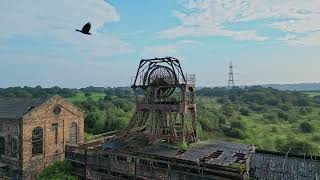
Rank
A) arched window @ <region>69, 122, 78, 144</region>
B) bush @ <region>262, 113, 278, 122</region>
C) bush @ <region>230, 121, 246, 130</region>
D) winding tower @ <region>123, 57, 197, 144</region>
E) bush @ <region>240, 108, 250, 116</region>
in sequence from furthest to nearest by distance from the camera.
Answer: bush @ <region>240, 108, 250, 116</region> → bush @ <region>262, 113, 278, 122</region> → bush @ <region>230, 121, 246, 130</region> → arched window @ <region>69, 122, 78, 144</region> → winding tower @ <region>123, 57, 197, 144</region>

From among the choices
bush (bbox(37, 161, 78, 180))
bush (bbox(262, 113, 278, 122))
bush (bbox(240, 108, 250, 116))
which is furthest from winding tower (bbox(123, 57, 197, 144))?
bush (bbox(240, 108, 250, 116))

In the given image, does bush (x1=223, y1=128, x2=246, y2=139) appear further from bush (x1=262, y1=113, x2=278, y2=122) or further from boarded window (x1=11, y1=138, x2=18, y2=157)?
boarded window (x1=11, y1=138, x2=18, y2=157)

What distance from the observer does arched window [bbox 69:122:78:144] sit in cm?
2784

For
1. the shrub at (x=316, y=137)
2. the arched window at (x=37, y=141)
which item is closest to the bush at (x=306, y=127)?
the shrub at (x=316, y=137)

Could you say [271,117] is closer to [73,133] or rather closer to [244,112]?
[244,112]

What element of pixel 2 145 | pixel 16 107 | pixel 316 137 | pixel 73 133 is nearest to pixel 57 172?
pixel 73 133

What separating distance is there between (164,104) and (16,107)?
1155cm

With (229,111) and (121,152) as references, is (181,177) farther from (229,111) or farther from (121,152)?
(229,111)

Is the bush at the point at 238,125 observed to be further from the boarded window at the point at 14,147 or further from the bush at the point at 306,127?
the boarded window at the point at 14,147

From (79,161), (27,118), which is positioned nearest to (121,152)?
(79,161)

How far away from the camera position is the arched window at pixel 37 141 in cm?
2475

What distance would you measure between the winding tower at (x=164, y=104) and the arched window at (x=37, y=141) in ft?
20.8

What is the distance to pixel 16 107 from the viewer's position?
25719mm

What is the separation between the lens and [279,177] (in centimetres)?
1680
